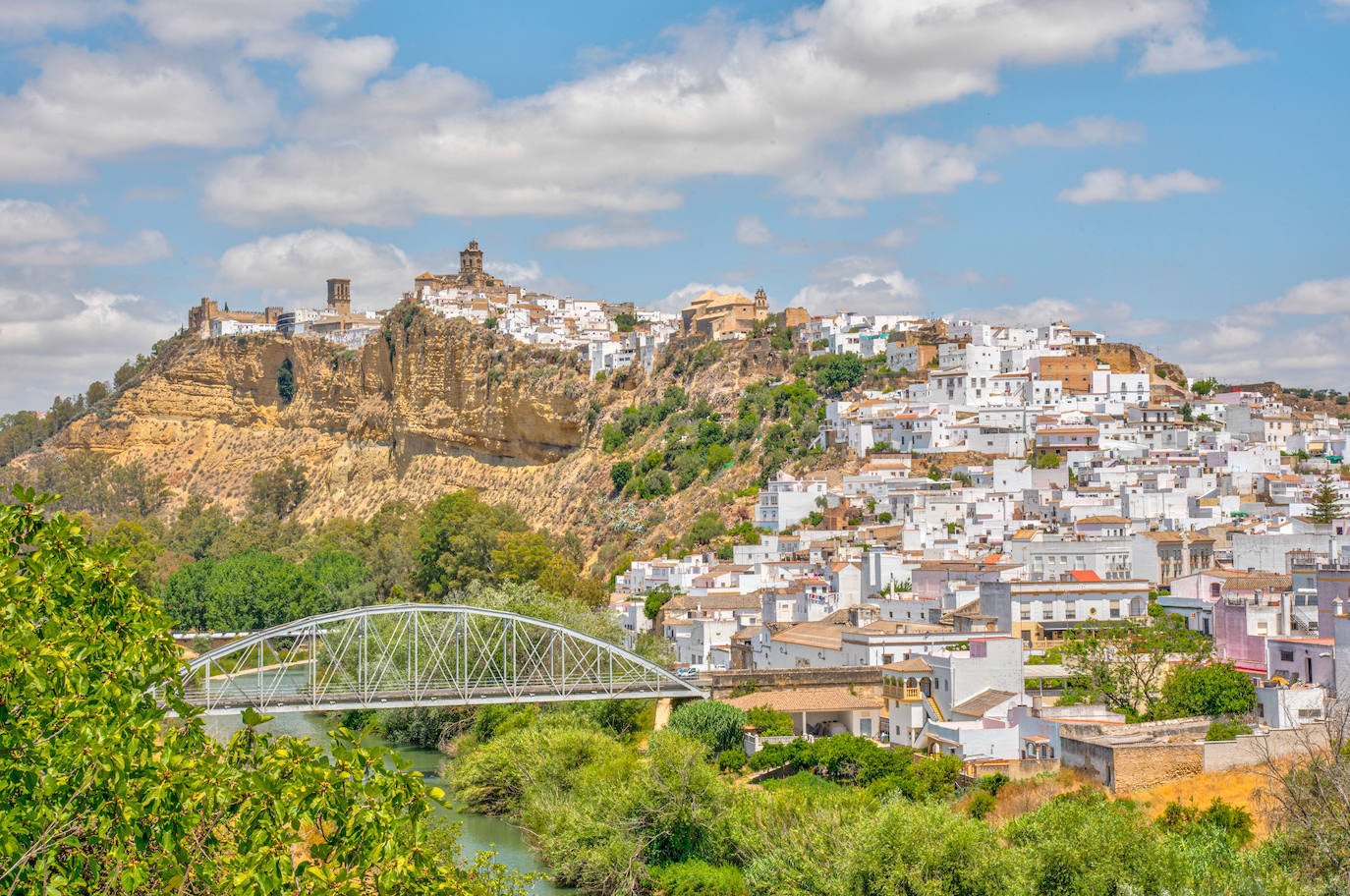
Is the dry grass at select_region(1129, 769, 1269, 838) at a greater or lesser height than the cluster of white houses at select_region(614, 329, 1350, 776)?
lesser

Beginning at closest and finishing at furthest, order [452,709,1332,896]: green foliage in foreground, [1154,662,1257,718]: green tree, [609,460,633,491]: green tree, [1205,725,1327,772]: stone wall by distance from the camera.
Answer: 1. [452,709,1332,896]: green foliage in foreground
2. [1205,725,1327,772]: stone wall
3. [1154,662,1257,718]: green tree
4. [609,460,633,491]: green tree

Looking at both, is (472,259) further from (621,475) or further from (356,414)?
(621,475)

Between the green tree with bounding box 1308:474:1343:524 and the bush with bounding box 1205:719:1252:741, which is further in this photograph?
the green tree with bounding box 1308:474:1343:524

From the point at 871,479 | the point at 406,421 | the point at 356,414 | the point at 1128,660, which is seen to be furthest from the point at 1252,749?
the point at 356,414

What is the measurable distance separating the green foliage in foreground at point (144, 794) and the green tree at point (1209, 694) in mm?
19902

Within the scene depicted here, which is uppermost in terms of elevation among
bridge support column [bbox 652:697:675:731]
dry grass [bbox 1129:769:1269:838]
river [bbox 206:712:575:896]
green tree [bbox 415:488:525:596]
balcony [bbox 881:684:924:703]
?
green tree [bbox 415:488:525:596]

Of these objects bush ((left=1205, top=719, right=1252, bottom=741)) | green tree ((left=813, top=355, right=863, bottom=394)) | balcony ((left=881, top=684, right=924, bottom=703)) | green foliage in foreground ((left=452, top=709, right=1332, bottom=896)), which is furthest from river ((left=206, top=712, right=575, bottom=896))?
green tree ((left=813, top=355, right=863, bottom=394))

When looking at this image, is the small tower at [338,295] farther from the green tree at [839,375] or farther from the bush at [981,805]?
the bush at [981,805]

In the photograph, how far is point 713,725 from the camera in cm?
3108

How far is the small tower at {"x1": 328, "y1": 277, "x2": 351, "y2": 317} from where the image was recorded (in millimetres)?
113812

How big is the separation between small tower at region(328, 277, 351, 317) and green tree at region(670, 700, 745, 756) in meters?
87.0

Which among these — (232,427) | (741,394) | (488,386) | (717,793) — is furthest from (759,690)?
(232,427)

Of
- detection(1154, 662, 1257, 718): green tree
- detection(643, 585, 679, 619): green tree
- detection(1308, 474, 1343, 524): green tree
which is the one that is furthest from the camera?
detection(643, 585, 679, 619): green tree

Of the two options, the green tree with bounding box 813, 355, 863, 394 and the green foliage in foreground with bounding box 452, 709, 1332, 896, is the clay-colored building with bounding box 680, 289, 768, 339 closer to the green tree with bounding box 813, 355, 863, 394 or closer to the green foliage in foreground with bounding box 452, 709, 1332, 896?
the green tree with bounding box 813, 355, 863, 394
